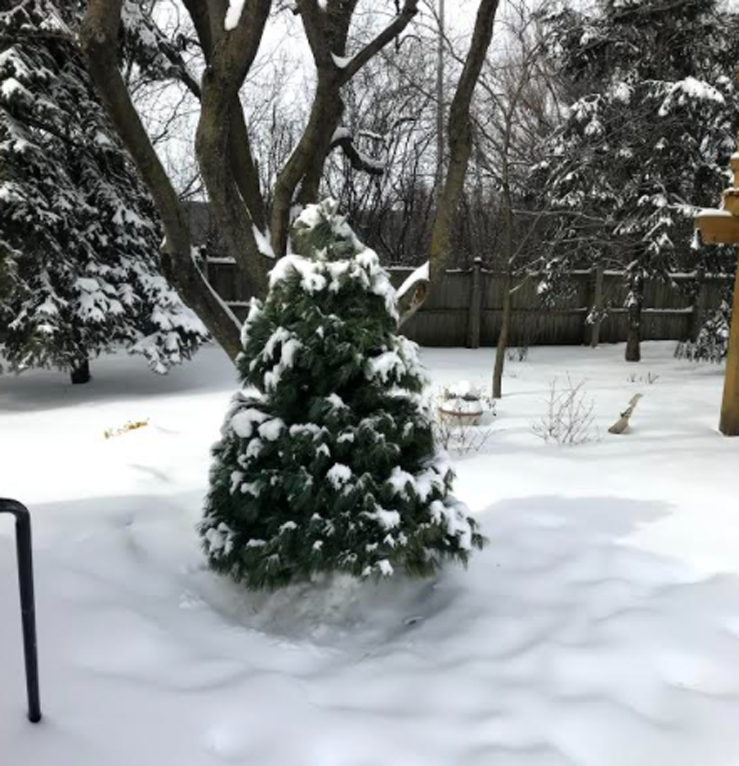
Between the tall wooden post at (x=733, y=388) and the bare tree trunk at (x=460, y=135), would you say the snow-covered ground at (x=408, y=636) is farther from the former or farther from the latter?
the bare tree trunk at (x=460, y=135)

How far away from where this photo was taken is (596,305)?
12680 millimetres

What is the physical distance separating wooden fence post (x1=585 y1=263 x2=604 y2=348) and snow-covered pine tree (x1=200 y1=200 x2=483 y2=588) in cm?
1065

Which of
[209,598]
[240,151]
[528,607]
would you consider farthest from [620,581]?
[240,151]

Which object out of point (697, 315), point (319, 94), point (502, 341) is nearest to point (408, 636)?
point (319, 94)

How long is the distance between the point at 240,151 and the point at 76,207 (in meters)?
4.72

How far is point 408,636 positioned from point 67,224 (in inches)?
273

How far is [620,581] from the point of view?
2918 mm

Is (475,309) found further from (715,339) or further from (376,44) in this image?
(376,44)

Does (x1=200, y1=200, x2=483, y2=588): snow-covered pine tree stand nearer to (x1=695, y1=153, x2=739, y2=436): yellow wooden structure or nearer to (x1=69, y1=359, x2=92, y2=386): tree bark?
(x1=695, y1=153, x2=739, y2=436): yellow wooden structure

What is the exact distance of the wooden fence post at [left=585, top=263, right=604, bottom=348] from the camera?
1253 cm

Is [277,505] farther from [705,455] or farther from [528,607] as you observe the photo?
[705,455]

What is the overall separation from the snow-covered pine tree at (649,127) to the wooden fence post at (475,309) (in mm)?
1780

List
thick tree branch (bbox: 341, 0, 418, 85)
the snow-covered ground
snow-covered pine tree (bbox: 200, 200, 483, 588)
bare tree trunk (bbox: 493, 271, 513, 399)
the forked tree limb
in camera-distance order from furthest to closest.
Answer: bare tree trunk (bbox: 493, 271, 513, 399), the forked tree limb, thick tree branch (bbox: 341, 0, 418, 85), snow-covered pine tree (bbox: 200, 200, 483, 588), the snow-covered ground

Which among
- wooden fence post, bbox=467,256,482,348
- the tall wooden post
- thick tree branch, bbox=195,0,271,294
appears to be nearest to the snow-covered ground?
the tall wooden post
